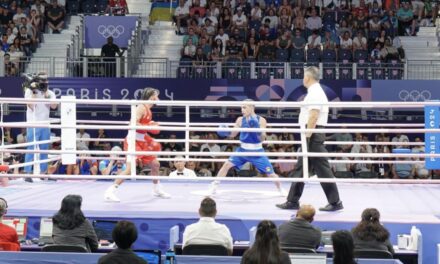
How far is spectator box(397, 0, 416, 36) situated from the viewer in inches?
816

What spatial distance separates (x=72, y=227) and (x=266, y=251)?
242cm

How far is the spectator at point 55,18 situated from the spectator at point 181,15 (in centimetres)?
290

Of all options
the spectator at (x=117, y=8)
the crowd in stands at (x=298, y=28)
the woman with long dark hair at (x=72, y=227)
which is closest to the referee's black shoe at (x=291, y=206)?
the woman with long dark hair at (x=72, y=227)

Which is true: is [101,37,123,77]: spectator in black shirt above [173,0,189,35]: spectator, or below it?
below

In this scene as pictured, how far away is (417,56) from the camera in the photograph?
19422 mm

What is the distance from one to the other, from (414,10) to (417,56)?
2.20 m

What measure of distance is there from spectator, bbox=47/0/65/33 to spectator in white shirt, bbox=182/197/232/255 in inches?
563

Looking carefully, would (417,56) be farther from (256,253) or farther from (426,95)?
(256,253)

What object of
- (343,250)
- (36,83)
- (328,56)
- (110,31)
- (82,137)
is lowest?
(343,250)

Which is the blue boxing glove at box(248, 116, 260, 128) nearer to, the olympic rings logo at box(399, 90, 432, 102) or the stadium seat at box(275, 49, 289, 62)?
the olympic rings logo at box(399, 90, 432, 102)

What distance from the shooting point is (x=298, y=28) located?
19.8 metres

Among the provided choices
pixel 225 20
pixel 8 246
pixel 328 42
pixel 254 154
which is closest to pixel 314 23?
pixel 328 42

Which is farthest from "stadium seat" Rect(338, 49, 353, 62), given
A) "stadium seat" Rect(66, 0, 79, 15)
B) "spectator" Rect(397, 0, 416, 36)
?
"stadium seat" Rect(66, 0, 79, 15)

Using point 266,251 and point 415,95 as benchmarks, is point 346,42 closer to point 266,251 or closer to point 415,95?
point 415,95
